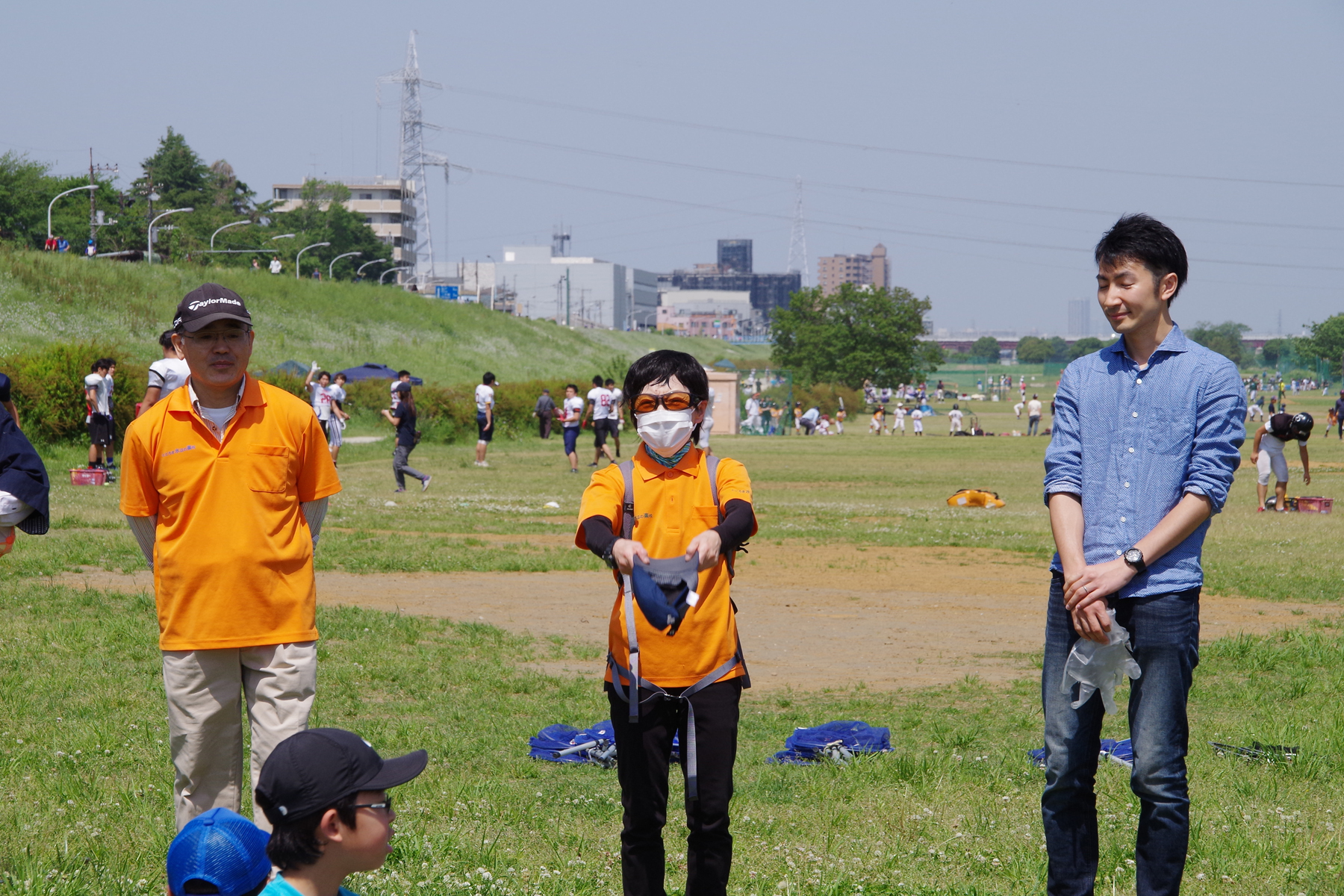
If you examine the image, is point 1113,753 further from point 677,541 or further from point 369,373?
point 369,373

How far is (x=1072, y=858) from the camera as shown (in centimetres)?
400

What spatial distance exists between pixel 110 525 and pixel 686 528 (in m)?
12.7

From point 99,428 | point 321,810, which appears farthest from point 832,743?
point 99,428

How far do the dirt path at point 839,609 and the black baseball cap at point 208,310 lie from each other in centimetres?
510

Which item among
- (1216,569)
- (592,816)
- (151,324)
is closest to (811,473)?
(1216,569)

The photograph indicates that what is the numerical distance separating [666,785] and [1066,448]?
1711mm

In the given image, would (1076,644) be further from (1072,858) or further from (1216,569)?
(1216,569)

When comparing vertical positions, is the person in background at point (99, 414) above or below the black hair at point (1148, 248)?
below

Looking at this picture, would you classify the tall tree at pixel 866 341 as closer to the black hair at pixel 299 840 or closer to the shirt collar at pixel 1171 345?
the shirt collar at pixel 1171 345

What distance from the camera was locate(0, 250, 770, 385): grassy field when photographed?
53312 millimetres

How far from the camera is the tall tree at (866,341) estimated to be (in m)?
81.5

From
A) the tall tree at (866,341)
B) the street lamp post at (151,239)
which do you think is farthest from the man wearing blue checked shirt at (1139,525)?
the tall tree at (866,341)

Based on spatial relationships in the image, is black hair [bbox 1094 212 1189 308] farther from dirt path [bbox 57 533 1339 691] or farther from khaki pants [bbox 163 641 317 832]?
dirt path [bbox 57 533 1339 691]

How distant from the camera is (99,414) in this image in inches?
784
